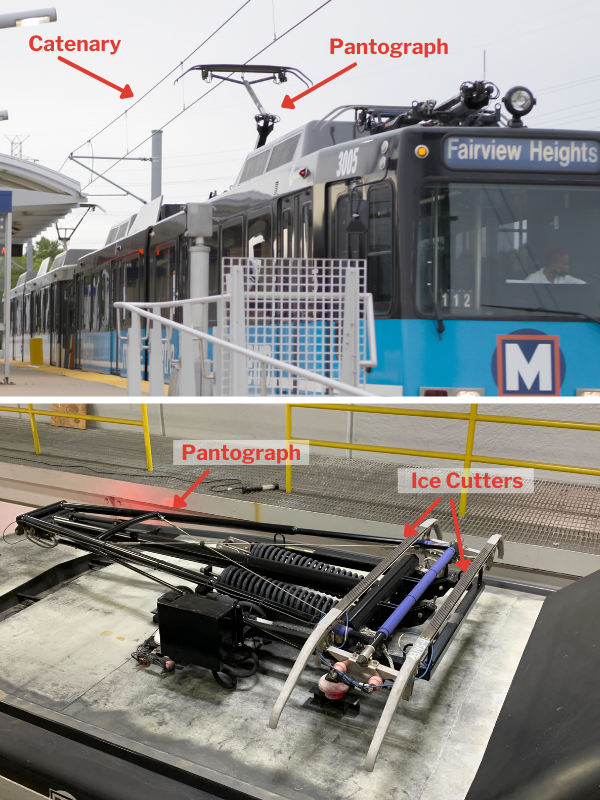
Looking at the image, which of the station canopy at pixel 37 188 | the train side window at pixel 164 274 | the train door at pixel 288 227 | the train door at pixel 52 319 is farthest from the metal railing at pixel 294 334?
the train door at pixel 52 319

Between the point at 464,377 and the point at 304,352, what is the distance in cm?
129

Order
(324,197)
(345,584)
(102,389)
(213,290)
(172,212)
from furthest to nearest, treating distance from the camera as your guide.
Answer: (172,212) → (102,389) → (213,290) → (324,197) → (345,584)

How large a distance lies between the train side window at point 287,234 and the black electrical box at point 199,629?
16.8ft


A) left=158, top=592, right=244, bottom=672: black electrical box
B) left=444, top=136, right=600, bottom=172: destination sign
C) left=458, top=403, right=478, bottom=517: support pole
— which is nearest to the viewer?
left=158, top=592, right=244, bottom=672: black electrical box

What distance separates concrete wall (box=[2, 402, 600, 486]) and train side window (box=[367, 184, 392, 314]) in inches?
42.8

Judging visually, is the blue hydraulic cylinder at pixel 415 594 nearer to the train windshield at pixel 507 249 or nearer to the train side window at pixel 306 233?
the train windshield at pixel 507 249

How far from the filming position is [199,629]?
2.04 m

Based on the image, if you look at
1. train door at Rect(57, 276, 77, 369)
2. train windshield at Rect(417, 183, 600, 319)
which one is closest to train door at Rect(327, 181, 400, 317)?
train windshield at Rect(417, 183, 600, 319)

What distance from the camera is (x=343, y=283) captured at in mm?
6070

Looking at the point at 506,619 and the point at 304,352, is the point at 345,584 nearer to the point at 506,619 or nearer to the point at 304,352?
the point at 506,619

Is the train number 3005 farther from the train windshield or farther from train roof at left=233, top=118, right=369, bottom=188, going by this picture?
train roof at left=233, top=118, right=369, bottom=188

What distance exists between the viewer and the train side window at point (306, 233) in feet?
21.6

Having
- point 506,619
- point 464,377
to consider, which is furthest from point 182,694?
point 464,377

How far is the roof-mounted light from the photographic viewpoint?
20.6 feet
